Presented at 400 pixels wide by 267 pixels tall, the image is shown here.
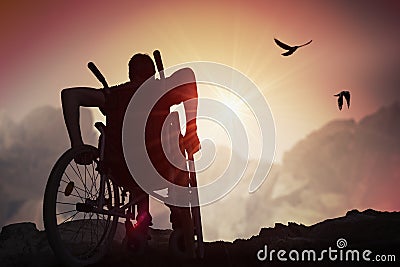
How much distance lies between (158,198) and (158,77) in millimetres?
1311

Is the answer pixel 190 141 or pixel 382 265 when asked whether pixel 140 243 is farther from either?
pixel 382 265

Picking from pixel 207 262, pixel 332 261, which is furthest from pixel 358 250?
pixel 207 262

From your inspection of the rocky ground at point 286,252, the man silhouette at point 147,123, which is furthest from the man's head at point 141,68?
the rocky ground at point 286,252

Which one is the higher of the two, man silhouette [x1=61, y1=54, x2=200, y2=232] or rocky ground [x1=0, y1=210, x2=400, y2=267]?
man silhouette [x1=61, y1=54, x2=200, y2=232]

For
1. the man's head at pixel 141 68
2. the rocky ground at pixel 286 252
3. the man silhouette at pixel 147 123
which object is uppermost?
the man's head at pixel 141 68

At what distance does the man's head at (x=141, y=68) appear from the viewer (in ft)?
18.6

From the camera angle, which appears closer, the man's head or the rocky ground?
the rocky ground

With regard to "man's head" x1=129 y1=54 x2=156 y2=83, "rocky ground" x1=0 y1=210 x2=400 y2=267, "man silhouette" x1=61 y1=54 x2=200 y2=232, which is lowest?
"rocky ground" x1=0 y1=210 x2=400 y2=267

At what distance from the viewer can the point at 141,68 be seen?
568 cm

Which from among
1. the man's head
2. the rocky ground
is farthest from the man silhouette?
the rocky ground

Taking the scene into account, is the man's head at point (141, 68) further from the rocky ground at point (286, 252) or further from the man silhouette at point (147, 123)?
the rocky ground at point (286, 252)

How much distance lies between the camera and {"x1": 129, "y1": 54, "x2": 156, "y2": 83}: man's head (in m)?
5.66

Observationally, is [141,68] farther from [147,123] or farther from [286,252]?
[286,252]

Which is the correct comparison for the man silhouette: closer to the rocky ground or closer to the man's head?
the man's head
